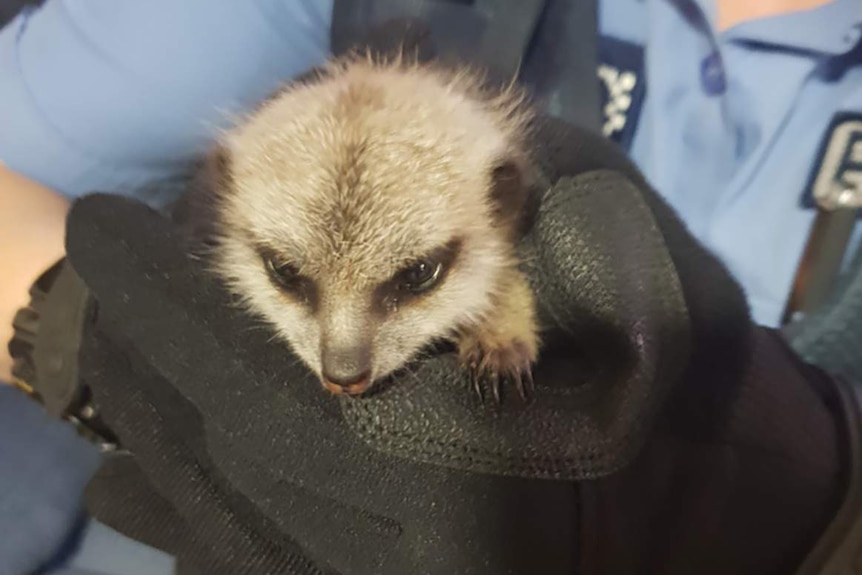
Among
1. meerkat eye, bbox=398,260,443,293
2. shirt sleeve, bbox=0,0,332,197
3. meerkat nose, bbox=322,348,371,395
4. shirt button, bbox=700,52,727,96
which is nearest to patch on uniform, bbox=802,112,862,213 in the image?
shirt button, bbox=700,52,727,96

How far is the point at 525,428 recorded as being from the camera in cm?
64

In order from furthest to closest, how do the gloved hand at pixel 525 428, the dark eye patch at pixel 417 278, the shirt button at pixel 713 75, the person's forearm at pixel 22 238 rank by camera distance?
the person's forearm at pixel 22 238, the shirt button at pixel 713 75, the dark eye patch at pixel 417 278, the gloved hand at pixel 525 428

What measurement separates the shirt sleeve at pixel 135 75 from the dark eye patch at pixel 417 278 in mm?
377

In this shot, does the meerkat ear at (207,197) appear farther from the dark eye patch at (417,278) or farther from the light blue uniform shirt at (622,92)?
the dark eye patch at (417,278)

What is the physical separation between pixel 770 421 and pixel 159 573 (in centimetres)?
75

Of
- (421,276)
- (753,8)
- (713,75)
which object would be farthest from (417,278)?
(753,8)

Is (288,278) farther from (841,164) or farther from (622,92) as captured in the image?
(841,164)

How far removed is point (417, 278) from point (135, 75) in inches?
19.3

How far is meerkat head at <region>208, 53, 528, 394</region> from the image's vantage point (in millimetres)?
704

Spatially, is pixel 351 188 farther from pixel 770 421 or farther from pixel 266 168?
pixel 770 421

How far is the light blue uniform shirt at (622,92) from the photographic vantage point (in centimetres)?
84

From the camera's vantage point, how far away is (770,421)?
27.8 inches

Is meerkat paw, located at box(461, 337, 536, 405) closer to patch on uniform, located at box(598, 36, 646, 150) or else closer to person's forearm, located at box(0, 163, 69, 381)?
patch on uniform, located at box(598, 36, 646, 150)

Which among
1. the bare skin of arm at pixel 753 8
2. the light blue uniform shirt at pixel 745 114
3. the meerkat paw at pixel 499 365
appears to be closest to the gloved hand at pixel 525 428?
the meerkat paw at pixel 499 365
